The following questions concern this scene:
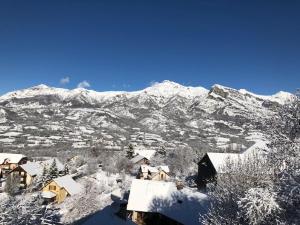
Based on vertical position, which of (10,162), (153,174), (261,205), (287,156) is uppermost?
(287,156)

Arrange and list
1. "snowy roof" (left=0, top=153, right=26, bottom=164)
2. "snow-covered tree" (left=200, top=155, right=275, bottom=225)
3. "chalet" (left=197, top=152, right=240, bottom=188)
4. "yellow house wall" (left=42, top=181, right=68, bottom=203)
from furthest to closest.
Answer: "snowy roof" (left=0, top=153, right=26, bottom=164) < "yellow house wall" (left=42, top=181, right=68, bottom=203) < "chalet" (left=197, top=152, right=240, bottom=188) < "snow-covered tree" (left=200, top=155, right=275, bottom=225)

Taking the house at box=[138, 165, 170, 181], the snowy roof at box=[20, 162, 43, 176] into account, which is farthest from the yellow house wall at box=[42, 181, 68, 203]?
the snowy roof at box=[20, 162, 43, 176]

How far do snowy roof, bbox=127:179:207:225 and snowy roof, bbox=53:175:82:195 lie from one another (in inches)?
1447

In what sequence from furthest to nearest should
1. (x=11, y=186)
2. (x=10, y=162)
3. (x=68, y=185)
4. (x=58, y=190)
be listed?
(x=10, y=162) → (x=11, y=186) → (x=68, y=185) → (x=58, y=190)

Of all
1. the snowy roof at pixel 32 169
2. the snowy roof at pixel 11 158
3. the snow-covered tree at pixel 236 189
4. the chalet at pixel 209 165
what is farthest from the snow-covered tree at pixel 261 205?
the snowy roof at pixel 11 158

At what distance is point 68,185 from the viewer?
87812 millimetres

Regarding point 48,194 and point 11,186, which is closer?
point 48,194

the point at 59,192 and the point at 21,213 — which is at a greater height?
the point at 21,213

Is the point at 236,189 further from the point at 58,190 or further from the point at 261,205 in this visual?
the point at 58,190

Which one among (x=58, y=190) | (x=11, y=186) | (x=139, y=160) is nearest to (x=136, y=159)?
(x=139, y=160)

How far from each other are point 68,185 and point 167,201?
42.7 meters

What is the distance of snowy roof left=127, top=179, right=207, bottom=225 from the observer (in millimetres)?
47219

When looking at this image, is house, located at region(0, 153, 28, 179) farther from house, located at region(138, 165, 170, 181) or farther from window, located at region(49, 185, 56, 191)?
house, located at region(138, 165, 170, 181)

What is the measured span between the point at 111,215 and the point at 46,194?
47.2 metres
